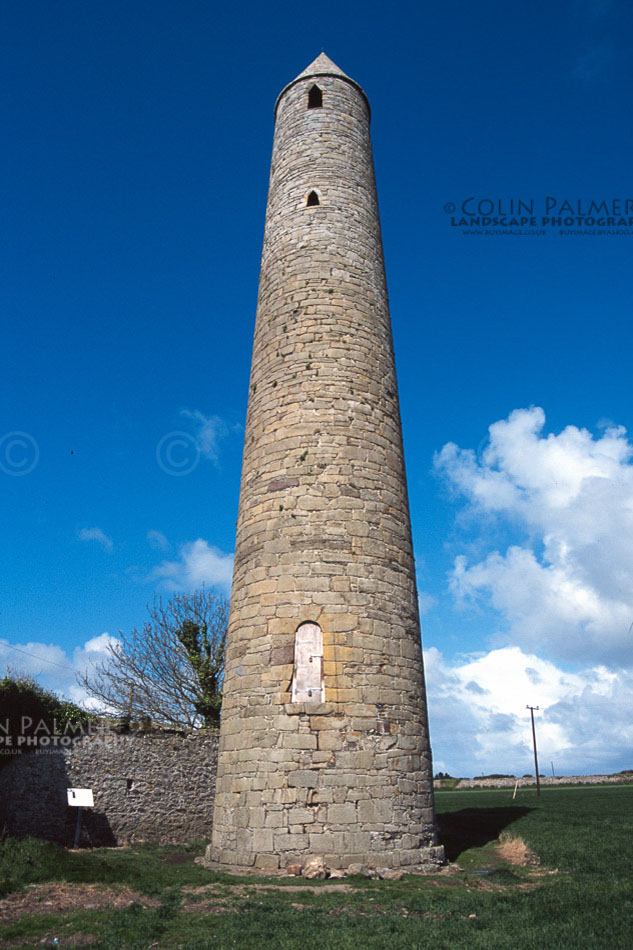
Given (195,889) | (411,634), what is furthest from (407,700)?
(195,889)

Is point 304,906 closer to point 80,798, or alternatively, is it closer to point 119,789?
point 80,798

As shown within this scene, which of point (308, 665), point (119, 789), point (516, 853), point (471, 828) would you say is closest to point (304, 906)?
point (308, 665)

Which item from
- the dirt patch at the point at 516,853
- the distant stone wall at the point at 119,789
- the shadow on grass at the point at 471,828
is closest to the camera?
the dirt patch at the point at 516,853

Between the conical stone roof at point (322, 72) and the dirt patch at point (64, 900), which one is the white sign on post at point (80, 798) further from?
the conical stone roof at point (322, 72)

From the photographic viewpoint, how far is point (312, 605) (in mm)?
10688

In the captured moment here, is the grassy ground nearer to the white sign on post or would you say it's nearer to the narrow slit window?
the white sign on post

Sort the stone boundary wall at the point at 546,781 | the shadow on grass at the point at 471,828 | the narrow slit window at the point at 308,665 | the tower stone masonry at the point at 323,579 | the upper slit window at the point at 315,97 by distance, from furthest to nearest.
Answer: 1. the stone boundary wall at the point at 546,781
2. the upper slit window at the point at 315,97
3. the shadow on grass at the point at 471,828
4. the narrow slit window at the point at 308,665
5. the tower stone masonry at the point at 323,579

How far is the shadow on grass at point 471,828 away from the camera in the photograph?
13377 millimetres

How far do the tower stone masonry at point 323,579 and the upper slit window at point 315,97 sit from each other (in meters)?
1.85

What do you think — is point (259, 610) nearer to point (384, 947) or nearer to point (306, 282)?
point (384, 947)

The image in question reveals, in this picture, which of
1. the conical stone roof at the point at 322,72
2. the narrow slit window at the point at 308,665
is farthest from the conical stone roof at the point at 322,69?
the narrow slit window at the point at 308,665

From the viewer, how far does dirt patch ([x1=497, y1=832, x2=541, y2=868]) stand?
11347 mm

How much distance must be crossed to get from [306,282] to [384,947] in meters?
11.5

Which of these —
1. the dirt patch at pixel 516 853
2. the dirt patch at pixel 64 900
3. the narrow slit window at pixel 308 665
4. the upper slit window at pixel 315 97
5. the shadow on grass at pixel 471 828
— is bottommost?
the shadow on grass at pixel 471 828
